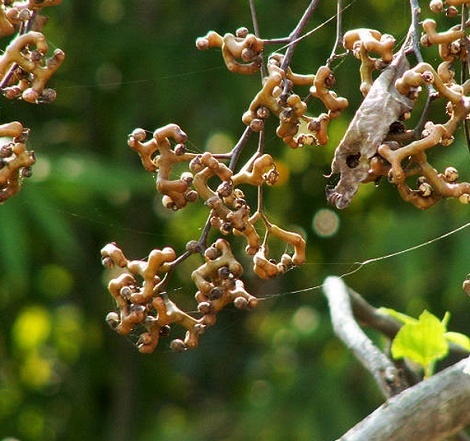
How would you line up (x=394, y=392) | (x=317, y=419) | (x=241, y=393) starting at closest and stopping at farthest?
(x=394, y=392) → (x=317, y=419) → (x=241, y=393)

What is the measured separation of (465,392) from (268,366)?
7.92 ft

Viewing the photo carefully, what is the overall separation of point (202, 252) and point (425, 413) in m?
0.20

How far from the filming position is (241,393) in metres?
3.37

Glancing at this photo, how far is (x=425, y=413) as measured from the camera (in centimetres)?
73

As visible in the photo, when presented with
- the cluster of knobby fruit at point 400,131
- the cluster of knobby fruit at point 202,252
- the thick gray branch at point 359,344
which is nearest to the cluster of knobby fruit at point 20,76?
the cluster of knobby fruit at point 202,252

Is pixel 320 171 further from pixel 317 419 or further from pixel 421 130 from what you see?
Result: pixel 421 130

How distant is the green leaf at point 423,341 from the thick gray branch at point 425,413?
152mm

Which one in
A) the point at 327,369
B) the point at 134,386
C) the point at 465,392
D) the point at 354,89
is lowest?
the point at 465,392

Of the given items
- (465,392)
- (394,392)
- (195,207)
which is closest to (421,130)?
(465,392)

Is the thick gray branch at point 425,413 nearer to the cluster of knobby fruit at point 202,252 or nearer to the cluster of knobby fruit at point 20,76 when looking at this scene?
the cluster of knobby fruit at point 202,252

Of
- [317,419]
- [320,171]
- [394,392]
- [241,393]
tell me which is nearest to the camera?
[394,392]

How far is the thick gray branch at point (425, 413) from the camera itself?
2.29 ft

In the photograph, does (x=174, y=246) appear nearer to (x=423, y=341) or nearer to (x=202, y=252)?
(x=423, y=341)

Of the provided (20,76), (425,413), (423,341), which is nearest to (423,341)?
(423,341)
